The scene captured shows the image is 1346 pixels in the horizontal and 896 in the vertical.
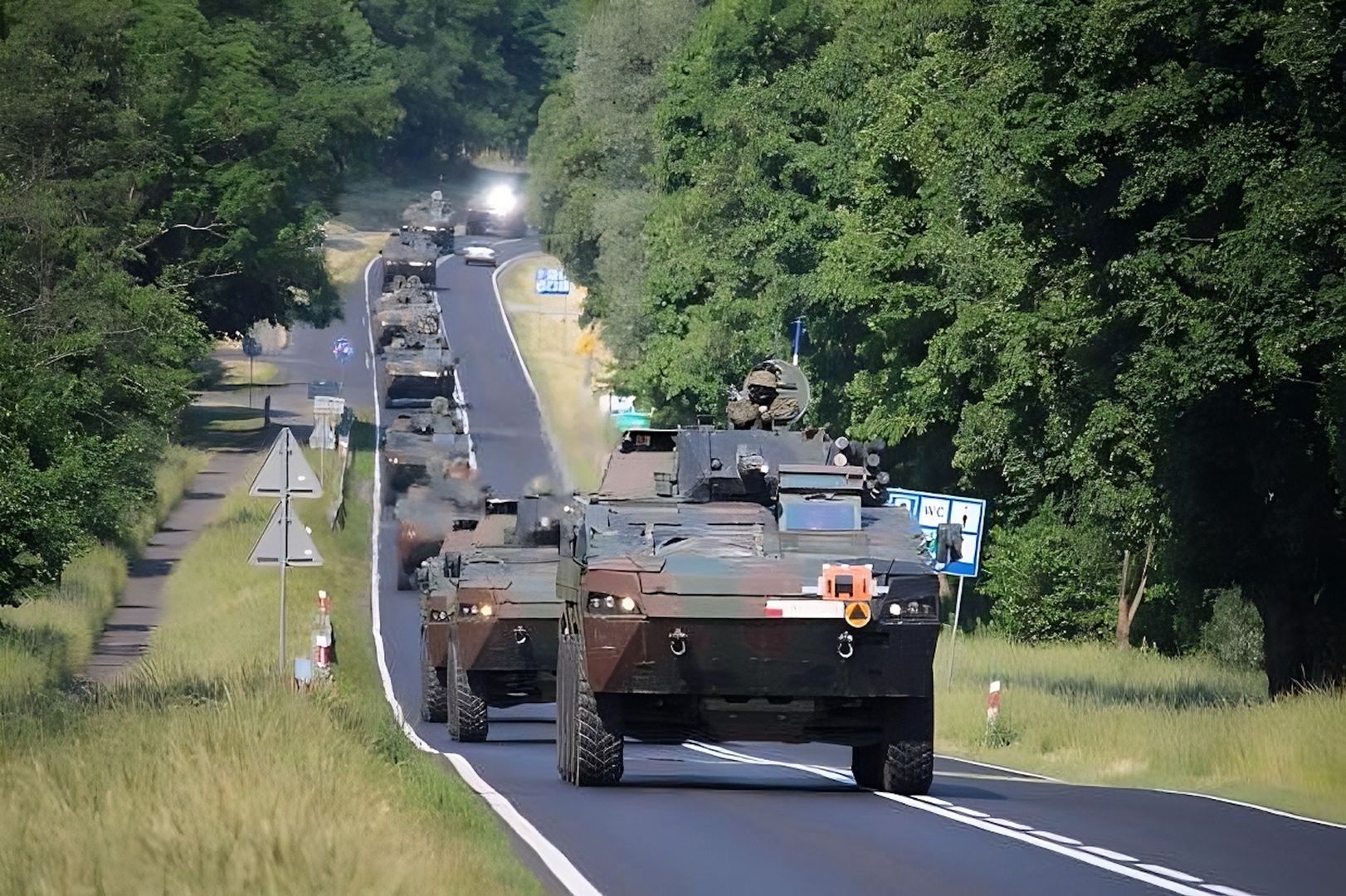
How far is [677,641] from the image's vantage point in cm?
1750

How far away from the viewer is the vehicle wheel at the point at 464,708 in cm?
2716

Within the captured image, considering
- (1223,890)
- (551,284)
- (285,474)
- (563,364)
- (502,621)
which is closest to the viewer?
(1223,890)

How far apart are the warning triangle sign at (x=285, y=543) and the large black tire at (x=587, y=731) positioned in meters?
6.55

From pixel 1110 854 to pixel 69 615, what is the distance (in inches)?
1244

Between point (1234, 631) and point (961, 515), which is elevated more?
point (961, 515)

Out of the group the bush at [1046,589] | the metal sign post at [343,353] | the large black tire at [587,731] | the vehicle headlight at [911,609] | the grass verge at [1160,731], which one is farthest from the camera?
the metal sign post at [343,353]

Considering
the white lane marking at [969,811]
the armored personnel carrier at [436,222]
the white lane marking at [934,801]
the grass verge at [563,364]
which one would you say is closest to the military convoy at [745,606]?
the white lane marking at [934,801]

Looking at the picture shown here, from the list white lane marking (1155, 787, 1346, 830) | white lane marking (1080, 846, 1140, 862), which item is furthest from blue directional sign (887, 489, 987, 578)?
white lane marking (1080, 846, 1140, 862)

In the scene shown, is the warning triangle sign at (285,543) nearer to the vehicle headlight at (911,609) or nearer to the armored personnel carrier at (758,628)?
the armored personnel carrier at (758,628)

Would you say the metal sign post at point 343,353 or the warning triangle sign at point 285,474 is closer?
the warning triangle sign at point 285,474

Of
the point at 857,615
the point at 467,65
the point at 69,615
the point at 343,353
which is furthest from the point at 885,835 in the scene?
the point at 467,65

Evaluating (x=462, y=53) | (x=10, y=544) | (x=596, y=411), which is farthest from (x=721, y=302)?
(x=462, y=53)

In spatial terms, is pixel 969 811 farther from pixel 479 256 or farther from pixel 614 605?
pixel 479 256

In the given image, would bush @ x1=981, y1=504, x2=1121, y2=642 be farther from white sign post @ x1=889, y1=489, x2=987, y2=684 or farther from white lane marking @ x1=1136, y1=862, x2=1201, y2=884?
white lane marking @ x1=1136, y1=862, x2=1201, y2=884
